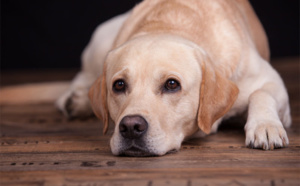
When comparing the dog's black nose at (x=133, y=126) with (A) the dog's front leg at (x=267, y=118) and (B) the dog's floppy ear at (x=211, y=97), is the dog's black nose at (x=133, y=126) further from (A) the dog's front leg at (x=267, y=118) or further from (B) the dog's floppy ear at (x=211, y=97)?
(A) the dog's front leg at (x=267, y=118)

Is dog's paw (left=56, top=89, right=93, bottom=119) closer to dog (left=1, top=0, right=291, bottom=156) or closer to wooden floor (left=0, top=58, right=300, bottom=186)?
wooden floor (left=0, top=58, right=300, bottom=186)

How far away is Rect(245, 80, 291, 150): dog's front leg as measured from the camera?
10.4 ft

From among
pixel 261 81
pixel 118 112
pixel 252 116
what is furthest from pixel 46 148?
pixel 261 81

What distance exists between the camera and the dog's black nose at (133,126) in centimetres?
291

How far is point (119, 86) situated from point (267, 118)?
2.88ft

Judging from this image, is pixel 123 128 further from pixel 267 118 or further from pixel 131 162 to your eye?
pixel 267 118

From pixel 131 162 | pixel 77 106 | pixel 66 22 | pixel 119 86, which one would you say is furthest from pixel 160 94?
pixel 66 22

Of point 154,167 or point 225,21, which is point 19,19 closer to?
point 225,21

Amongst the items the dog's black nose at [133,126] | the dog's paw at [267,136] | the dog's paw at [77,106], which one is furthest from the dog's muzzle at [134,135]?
the dog's paw at [77,106]

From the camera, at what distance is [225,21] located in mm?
3789

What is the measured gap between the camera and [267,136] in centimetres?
319

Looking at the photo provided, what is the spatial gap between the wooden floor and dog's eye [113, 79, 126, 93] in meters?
0.36

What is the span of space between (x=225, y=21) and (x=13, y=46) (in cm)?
453

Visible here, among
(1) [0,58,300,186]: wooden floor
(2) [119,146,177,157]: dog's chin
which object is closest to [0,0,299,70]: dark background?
(1) [0,58,300,186]: wooden floor
